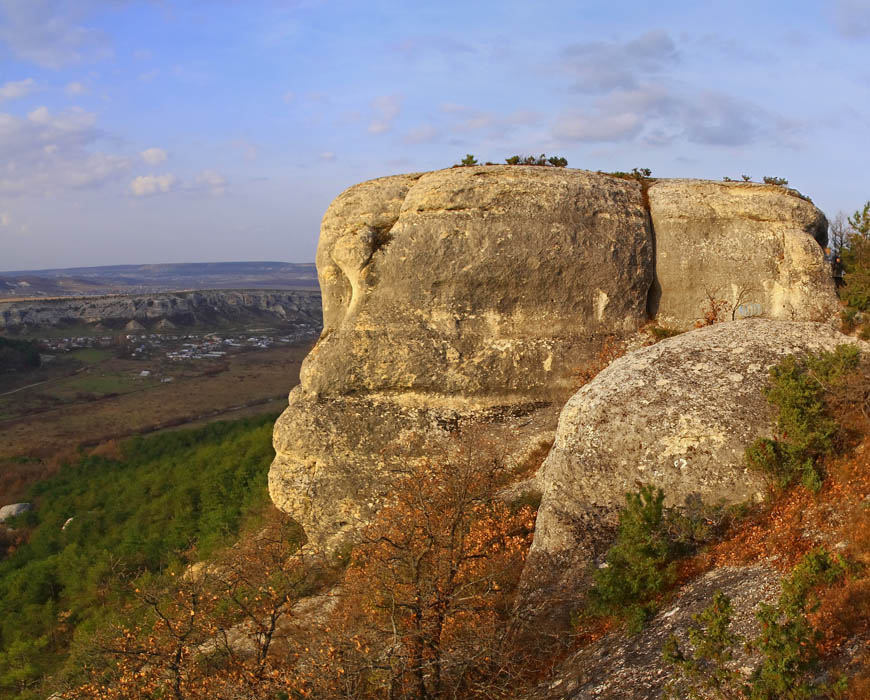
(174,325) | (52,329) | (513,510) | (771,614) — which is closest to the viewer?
(771,614)

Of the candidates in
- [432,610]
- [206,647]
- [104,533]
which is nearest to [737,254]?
[432,610]

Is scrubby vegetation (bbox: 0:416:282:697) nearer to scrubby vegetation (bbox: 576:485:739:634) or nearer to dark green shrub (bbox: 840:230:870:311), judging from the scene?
scrubby vegetation (bbox: 576:485:739:634)

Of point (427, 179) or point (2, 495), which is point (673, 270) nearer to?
point (427, 179)

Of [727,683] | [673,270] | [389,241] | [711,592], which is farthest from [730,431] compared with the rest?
[389,241]

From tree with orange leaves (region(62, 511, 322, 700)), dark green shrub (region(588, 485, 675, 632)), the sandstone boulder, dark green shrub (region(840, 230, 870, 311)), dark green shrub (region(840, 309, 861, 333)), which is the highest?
dark green shrub (region(840, 230, 870, 311))

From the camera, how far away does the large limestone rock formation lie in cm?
1183

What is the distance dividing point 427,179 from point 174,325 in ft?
272

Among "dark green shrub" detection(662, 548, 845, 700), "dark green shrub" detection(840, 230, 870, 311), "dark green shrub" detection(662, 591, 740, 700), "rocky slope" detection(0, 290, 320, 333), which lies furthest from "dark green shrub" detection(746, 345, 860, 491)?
"rocky slope" detection(0, 290, 320, 333)

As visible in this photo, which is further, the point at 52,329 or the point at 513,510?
the point at 52,329

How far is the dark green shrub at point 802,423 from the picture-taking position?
783cm

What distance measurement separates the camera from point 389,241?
12250 mm

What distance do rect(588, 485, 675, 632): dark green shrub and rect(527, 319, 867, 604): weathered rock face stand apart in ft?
2.40

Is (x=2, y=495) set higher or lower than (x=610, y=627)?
lower

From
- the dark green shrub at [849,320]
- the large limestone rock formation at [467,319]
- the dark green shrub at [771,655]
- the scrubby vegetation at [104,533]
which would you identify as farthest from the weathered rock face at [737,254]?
the scrubby vegetation at [104,533]
